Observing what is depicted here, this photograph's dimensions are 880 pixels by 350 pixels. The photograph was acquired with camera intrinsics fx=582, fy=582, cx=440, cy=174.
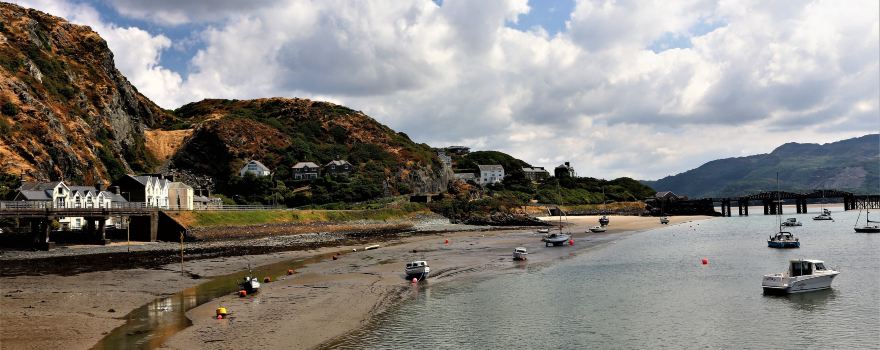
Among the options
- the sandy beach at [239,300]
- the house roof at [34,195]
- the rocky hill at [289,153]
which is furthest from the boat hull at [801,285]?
the rocky hill at [289,153]

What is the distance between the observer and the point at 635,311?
35906 millimetres

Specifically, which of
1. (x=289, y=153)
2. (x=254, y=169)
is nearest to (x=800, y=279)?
(x=254, y=169)

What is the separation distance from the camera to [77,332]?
2900cm

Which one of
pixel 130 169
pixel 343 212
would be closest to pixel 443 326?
pixel 343 212

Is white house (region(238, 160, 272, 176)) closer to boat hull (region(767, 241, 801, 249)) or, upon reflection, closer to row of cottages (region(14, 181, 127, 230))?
row of cottages (region(14, 181, 127, 230))

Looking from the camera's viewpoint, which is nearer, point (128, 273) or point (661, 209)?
point (128, 273)

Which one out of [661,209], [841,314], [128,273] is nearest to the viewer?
[841,314]

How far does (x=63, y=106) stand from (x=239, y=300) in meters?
114

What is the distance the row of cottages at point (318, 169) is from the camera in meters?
160

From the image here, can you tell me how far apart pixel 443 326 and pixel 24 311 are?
78.8 ft

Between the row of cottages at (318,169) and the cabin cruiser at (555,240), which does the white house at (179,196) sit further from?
the cabin cruiser at (555,240)

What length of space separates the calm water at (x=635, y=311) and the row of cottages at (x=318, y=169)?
113 metres

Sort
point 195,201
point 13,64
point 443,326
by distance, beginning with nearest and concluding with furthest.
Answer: point 443,326, point 195,201, point 13,64

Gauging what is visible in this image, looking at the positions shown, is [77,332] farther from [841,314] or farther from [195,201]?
[195,201]
